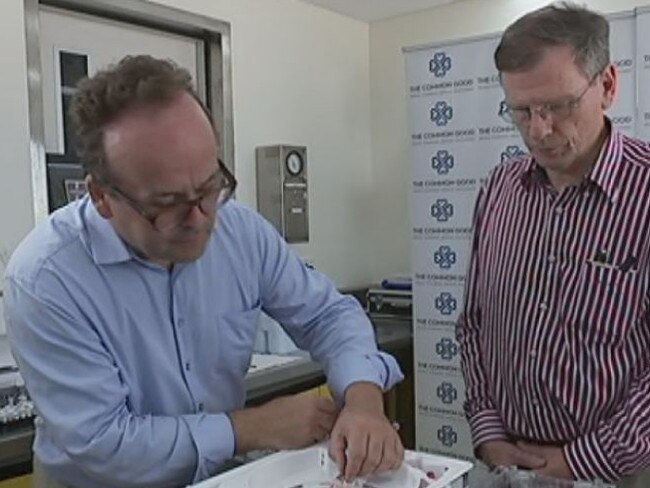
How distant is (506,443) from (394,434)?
0.43 meters

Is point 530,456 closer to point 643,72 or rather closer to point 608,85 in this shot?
point 608,85

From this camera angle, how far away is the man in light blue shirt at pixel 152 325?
0.93 m

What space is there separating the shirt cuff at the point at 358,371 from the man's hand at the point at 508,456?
281 millimetres

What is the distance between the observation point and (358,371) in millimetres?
1160

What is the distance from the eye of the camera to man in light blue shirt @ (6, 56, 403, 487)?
3.05 feet

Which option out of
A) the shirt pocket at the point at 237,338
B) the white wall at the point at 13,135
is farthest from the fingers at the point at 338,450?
the white wall at the point at 13,135

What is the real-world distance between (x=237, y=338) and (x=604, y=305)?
25.6 inches

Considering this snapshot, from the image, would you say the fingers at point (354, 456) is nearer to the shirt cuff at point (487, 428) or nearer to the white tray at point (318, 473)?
the white tray at point (318, 473)

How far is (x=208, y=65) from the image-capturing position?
3.07 m

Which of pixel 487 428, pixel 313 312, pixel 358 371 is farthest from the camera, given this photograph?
pixel 487 428

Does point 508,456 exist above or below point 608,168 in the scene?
below

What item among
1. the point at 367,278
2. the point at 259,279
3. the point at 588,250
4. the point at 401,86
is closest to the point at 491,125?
the point at 401,86

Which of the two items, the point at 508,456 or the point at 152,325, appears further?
the point at 508,456

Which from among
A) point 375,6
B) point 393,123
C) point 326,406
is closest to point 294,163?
point 393,123
